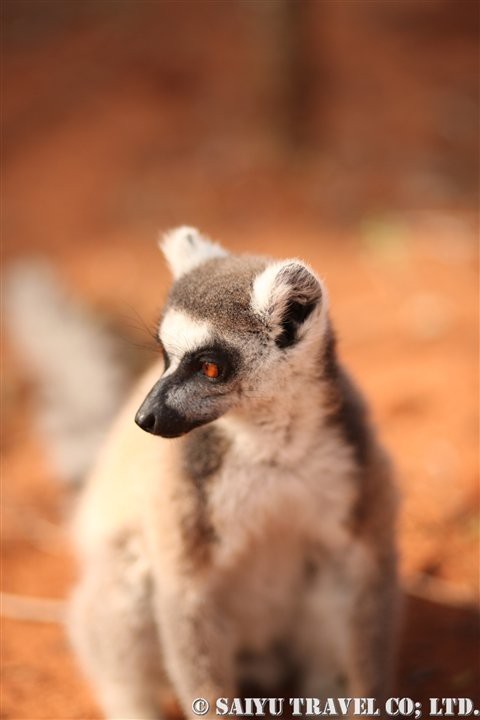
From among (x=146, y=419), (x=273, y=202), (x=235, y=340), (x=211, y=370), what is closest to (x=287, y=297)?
(x=235, y=340)

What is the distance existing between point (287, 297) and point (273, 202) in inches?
247

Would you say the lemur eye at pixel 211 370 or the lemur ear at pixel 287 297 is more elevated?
the lemur ear at pixel 287 297

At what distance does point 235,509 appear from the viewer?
3.45 meters

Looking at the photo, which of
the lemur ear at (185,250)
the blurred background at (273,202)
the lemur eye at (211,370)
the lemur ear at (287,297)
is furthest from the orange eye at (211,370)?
the blurred background at (273,202)

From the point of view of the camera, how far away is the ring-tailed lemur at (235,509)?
11.0ft

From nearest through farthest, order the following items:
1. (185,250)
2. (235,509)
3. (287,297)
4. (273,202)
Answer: (287,297), (235,509), (185,250), (273,202)

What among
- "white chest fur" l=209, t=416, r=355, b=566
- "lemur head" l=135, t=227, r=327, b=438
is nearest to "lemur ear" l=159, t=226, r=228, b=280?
"lemur head" l=135, t=227, r=327, b=438

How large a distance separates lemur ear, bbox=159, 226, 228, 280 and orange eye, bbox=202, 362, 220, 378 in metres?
0.59

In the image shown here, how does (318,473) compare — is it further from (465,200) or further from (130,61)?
(130,61)

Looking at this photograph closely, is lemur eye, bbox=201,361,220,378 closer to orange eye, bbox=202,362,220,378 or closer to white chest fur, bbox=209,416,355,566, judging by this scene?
orange eye, bbox=202,362,220,378

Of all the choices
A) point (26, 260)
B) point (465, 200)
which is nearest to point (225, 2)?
point (465, 200)

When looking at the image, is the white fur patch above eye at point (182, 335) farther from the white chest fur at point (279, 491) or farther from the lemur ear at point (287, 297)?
the white chest fur at point (279, 491)

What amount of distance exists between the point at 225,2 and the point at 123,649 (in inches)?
457

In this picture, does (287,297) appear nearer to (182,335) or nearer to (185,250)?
(182,335)
